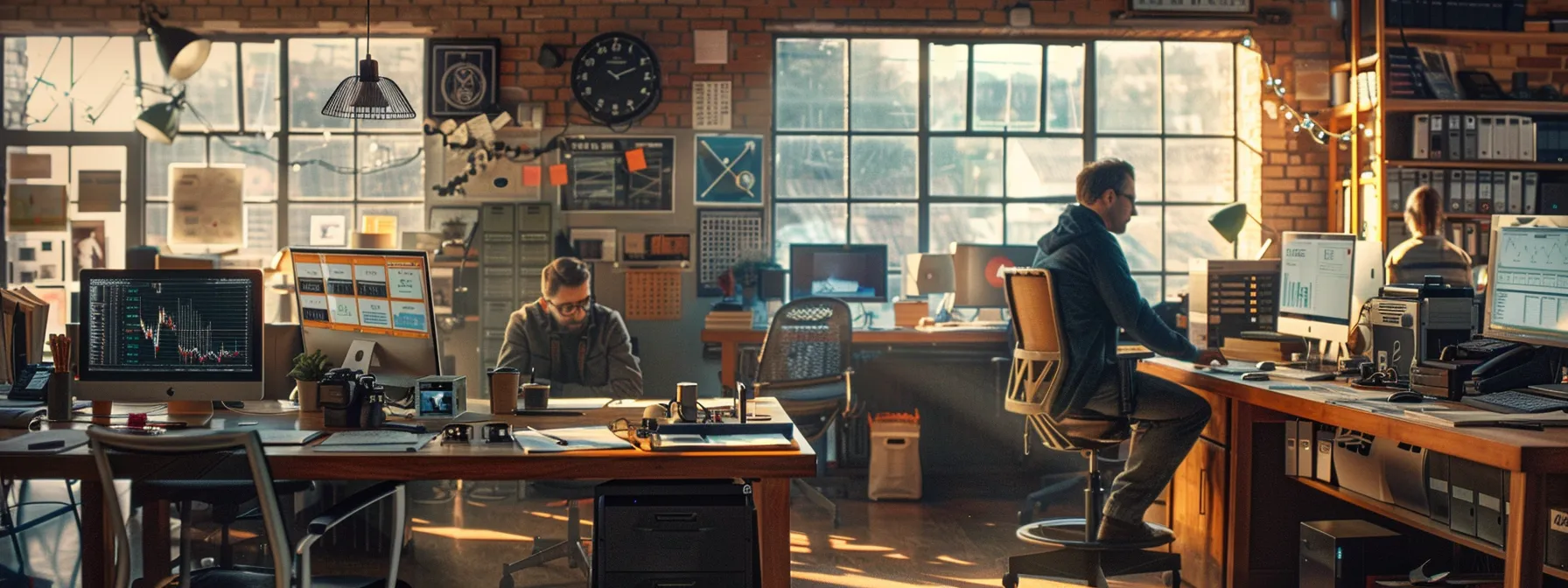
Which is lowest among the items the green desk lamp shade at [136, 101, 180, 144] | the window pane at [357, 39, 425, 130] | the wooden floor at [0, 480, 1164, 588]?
the wooden floor at [0, 480, 1164, 588]

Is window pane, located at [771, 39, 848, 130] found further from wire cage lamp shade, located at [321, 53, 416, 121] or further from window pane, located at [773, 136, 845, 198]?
wire cage lamp shade, located at [321, 53, 416, 121]

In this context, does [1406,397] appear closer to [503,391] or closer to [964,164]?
[503,391]

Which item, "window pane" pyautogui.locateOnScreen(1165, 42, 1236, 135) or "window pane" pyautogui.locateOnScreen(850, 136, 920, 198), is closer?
"window pane" pyautogui.locateOnScreen(850, 136, 920, 198)

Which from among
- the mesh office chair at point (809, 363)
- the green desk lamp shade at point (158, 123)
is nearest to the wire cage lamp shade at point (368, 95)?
the mesh office chair at point (809, 363)

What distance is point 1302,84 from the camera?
6562 mm

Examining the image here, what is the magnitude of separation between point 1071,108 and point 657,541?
4678 millimetres

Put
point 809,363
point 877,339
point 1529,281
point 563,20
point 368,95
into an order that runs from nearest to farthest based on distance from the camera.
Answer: point 1529,281
point 368,95
point 809,363
point 877,339
point 563,20

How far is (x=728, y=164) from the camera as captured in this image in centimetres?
652

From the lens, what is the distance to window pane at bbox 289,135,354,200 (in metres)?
6.71

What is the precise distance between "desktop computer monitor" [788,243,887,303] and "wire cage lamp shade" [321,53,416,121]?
2190 mm

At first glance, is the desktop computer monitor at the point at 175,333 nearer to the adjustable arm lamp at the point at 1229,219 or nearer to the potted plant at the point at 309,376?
the potted plant at the point at 309,376

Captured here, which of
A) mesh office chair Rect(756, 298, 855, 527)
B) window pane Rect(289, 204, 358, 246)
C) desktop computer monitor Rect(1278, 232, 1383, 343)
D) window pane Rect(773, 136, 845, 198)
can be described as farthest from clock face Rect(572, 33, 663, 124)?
desktop computer monitor Rect(1278, 232, 1383, 343)

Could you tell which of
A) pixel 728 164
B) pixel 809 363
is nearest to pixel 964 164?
pixel 728 164

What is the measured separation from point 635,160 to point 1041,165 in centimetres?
214
